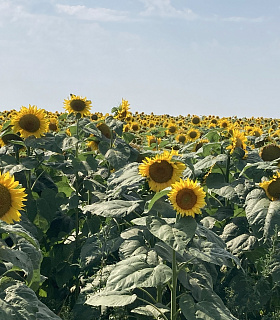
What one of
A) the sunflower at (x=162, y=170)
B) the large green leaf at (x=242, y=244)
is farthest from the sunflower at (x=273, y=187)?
the sunflower at (x=162, y=170)

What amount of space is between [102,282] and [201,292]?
0.74 metres

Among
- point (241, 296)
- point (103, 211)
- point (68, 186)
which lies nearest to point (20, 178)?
point (68, 186)

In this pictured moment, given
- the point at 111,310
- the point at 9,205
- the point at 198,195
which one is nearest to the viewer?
the point at 9,205

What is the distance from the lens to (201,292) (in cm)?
296

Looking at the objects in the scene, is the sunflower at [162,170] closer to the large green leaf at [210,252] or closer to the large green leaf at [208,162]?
the large green leaf at [210,252]

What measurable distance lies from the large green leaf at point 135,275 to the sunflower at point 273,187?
125cm

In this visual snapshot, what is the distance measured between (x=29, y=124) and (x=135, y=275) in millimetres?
2277

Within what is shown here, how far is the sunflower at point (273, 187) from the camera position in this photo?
12.0 feet

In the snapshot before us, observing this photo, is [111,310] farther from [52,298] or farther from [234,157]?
[234,157]

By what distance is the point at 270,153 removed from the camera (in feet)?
14.1

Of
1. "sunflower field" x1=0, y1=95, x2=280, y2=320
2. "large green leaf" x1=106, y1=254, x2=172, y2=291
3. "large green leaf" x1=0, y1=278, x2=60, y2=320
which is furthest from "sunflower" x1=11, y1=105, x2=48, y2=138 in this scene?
"large green leaf" x1=0, y1=278, x2=60, y2=320

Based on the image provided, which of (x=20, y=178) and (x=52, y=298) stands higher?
(x=20, y=178)

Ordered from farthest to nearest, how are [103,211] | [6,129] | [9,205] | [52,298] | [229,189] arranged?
[6,129] < [52,298] < [229,189] < [103,211] < [9,205]

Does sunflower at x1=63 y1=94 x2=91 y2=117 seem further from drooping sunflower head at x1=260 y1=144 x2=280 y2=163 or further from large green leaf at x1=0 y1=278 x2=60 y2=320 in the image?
large green leaf at x1=0 y1=278 x2=60 y2=320
